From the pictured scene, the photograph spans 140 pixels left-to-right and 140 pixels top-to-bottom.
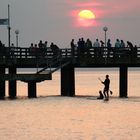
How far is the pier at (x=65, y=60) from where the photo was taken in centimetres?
4116

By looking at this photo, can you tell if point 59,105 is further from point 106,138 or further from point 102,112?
point 106,138

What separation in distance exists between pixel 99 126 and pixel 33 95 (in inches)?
655

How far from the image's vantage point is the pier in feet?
135

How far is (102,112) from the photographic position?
1202 inches

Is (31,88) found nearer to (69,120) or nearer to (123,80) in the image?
(123,80)

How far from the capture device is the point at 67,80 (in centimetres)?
4369

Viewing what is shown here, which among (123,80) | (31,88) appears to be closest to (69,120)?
(31,88)

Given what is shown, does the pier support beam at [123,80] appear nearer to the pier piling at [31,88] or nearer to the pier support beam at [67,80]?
the pier support beam at [67,80]

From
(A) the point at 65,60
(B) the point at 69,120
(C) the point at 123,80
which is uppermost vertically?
(A) the point at 65,60

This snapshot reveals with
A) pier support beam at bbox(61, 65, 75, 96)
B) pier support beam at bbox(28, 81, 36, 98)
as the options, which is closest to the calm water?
pier support beam at bbox(28, 81, 36, 98)

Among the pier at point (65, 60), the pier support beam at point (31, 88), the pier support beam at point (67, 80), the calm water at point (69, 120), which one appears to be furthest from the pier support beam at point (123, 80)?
the calm water at point (69, 120)

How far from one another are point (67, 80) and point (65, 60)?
171 cm

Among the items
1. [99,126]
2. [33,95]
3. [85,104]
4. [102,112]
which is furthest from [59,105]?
[99,126]

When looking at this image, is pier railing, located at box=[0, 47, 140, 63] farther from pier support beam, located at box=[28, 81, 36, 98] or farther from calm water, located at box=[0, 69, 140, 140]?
calm water, located at box=[0, 69, 140, 140]
